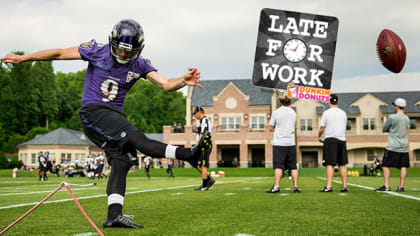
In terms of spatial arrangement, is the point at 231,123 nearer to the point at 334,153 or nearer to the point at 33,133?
the point at 33,133

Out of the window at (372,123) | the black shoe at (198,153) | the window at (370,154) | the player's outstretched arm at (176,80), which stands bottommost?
the window at (370,154)

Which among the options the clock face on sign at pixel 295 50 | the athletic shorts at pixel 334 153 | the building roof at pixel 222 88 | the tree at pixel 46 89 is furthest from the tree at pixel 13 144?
the athletic shorts at pixel 334 153

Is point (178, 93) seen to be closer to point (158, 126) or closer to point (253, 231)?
point (158, 126)

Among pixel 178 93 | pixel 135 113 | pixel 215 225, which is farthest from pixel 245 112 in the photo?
pixel 215 225

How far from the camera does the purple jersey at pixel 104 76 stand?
3990 mm

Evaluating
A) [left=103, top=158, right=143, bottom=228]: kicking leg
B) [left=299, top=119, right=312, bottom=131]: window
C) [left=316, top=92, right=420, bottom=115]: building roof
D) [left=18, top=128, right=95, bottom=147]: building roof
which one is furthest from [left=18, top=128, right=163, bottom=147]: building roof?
[left=103, top=158, right=143, bottom=228]: kicking leg

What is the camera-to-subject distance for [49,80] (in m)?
79.1

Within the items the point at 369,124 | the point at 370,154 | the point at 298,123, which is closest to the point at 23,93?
the point at 298,123

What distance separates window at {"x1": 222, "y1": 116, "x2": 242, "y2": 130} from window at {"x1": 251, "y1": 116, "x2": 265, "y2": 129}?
1788mm

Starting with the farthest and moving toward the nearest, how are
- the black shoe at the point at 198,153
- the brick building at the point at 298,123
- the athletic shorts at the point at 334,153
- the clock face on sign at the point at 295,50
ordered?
the brick building at the point at 298,123, the clock face on sign at the point at 295,50, the athletic shorts at the point at 334,153, the black shoe at the point at 198,153

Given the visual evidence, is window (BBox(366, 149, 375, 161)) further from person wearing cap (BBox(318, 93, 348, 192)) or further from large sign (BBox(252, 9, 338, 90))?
person wearing cap (BBox(318, 93, 348, 192))

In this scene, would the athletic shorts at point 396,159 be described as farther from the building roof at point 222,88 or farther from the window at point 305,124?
the window at point 305,124

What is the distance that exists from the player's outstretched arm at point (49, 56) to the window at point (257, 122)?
5006 centimetres

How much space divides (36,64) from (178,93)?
100.0ft
